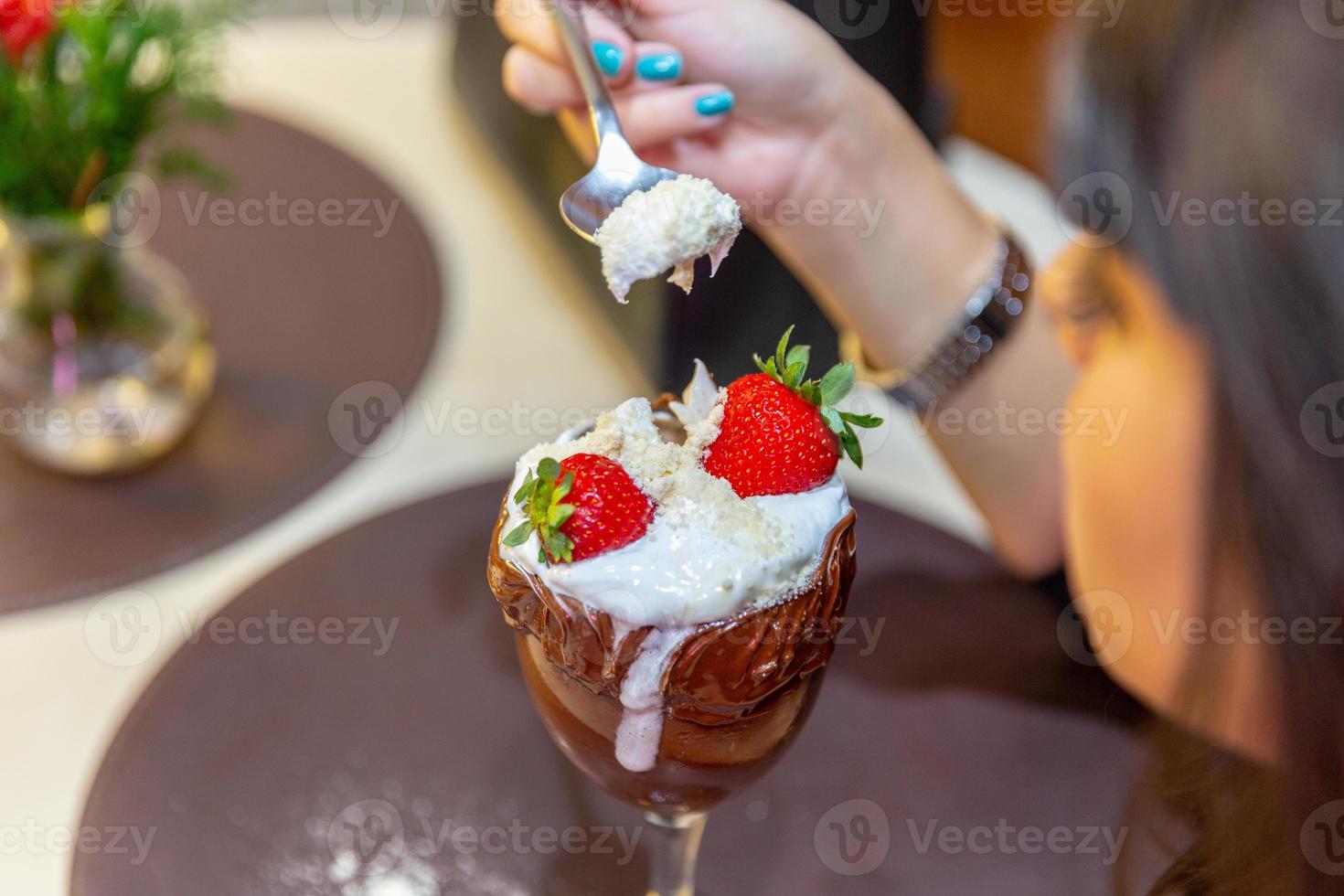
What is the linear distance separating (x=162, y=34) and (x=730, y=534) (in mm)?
758

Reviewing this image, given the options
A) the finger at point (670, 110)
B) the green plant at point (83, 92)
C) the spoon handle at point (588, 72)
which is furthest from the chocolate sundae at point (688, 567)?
the green plant at point (83, 92)

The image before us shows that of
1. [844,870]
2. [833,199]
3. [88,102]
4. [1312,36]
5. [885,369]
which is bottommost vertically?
[844,870]

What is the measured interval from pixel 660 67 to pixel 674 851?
58 centimetres

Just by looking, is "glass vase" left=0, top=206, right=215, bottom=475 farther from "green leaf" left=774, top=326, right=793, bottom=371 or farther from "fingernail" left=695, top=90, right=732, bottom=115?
"green leaf" left=774, top=326, right=793, bottom=371

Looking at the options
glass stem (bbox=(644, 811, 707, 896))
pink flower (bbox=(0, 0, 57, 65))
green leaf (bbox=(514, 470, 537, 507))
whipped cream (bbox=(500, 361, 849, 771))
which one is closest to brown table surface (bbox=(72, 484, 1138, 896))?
glass stem (bbox=(644, 811, 707, 896))

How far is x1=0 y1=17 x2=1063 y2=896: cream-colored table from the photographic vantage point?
950 millimetres

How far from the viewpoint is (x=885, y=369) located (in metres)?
1.13

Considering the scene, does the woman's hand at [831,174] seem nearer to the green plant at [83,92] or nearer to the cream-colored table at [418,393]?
the cream-colored table at [418,393]

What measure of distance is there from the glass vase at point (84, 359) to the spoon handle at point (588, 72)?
48 cm

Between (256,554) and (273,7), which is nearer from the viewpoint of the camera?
(256,554)

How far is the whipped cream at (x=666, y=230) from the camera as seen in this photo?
629mm

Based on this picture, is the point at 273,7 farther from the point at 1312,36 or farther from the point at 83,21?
the point at 1312,36

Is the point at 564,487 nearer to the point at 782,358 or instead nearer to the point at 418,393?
the point at 782,358

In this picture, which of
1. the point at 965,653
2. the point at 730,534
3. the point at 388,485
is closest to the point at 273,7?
the point at 388,485
